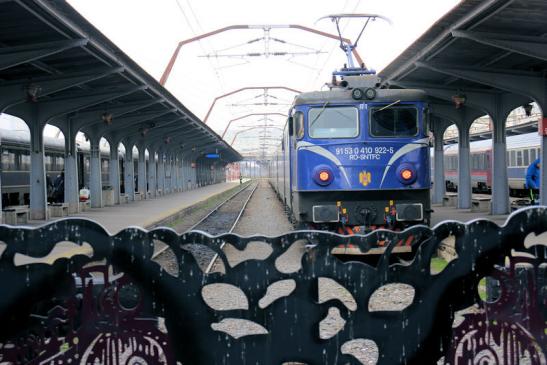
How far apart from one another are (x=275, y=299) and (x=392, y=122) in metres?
7.50

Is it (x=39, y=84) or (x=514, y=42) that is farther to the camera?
(x=39, y=84)

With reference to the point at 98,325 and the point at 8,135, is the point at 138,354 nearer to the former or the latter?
the point at 98,325

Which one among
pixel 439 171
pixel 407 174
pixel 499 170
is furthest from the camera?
pixel 439 171

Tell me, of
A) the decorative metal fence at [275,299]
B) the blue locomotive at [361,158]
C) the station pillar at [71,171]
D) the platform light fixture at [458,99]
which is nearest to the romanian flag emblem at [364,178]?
the blue locomotive at [361,158]

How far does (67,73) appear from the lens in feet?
47.8

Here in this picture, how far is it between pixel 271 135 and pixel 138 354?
69.5 meters

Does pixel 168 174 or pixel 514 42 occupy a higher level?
pixel 514 42

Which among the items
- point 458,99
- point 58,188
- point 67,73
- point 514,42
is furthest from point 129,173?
point 514,42

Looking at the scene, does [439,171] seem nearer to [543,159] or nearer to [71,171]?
[543,159]

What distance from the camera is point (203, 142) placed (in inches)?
1615

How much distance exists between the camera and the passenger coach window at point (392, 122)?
31.9 feet

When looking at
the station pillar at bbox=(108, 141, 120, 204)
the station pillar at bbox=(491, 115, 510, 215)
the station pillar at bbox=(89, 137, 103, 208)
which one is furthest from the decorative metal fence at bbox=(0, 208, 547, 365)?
the station pillar at bbox=(108, 141, 120, 204)

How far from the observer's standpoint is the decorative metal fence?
268cm

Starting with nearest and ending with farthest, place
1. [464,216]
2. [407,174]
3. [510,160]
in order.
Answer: [407,174] < [464,216] < [510,160]
